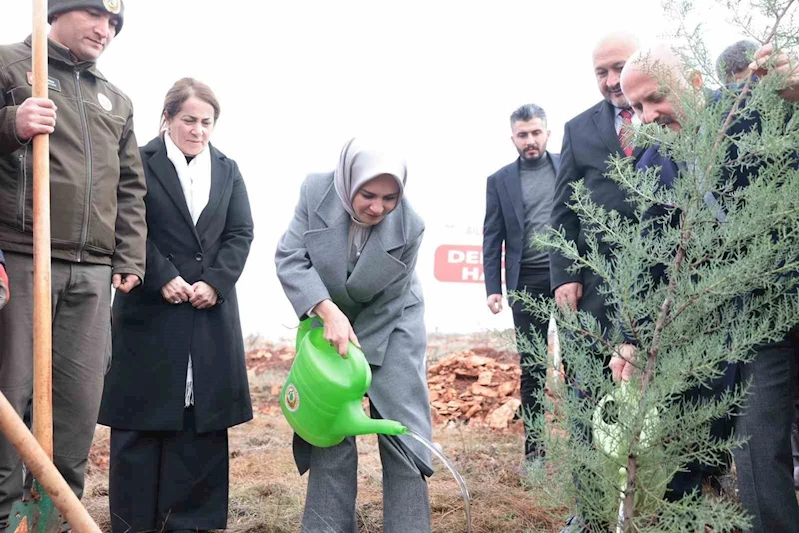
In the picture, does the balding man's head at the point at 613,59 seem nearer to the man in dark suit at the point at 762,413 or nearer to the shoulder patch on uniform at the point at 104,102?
the man in dark suit at the point at 762,413

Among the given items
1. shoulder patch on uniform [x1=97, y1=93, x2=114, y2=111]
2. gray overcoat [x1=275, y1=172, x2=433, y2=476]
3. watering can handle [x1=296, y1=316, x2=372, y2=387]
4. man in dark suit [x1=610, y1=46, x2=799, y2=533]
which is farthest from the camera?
shoulder patch on uniform [x1=97, y1=93, x2=114, y2=111]

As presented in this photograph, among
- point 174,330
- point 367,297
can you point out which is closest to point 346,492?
point 367,297

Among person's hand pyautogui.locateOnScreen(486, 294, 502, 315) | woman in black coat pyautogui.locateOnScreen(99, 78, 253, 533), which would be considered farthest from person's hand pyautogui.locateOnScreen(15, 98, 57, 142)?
person's hand pyautogui.locateOnScreen(486, 294, 502, 315)

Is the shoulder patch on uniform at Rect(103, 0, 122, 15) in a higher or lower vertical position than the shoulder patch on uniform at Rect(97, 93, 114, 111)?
higher

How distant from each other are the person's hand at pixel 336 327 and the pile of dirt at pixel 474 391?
13.5 ft

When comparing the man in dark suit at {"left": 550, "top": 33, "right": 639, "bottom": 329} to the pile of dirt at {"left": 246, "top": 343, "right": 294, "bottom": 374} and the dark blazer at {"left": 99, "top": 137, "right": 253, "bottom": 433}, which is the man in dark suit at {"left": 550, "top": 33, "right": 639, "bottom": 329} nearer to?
the dark blazer at {"left": 99, "top": 137, "right": 253, "bottom": 433}

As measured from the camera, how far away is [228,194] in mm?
3812

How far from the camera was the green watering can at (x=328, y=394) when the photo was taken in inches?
113

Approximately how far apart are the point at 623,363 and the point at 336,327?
0.95 metres

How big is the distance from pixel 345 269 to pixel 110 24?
1.30 meters

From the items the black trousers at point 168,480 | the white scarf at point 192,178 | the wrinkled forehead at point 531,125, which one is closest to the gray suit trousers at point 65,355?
the black trousers at point 168,480

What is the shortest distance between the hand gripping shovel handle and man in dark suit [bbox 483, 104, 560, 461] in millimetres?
3082

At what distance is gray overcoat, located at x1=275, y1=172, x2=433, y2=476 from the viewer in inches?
124

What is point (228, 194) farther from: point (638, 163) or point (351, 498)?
point (638, 163)
